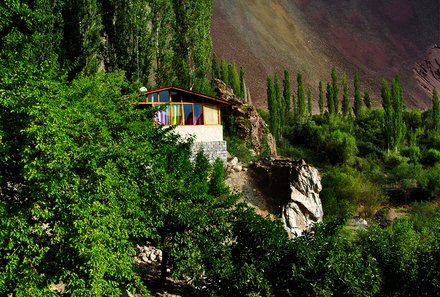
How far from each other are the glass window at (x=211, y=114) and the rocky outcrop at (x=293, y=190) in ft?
13.2

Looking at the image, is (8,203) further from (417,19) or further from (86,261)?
(417,19)

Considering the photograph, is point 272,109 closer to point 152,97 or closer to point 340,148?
point 340,148

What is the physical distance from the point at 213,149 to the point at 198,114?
2140 millimetres

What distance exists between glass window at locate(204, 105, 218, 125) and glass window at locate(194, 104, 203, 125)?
11.9 inches

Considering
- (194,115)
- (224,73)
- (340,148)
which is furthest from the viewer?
(224,73)

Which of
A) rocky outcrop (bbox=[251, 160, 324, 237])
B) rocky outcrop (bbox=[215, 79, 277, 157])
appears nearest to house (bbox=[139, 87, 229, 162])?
rocky outcrop (bbox=[251, 160, 324, 237])

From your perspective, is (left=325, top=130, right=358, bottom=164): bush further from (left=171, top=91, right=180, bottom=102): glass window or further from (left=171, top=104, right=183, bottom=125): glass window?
(left=171, top=91, right=180, bottom=102): glass window

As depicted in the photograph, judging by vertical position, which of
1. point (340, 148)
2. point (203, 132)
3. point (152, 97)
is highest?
point (152, 97)

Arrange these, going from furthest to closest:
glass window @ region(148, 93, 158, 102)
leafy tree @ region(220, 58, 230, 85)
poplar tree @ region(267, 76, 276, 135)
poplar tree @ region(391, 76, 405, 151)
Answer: leafy tree @ region(220, 58, 230, 85) < poplar tree @ region(267, 76, 276, 135) < poplar tree @ region(391, 76, 405, 151) < glass window @ region(148, 93, 158, 102)

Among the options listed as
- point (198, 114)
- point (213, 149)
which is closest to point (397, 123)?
point (213, 149)

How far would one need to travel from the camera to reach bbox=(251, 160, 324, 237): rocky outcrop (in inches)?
785

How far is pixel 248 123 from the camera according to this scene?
27.1 meters

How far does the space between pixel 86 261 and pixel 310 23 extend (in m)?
101

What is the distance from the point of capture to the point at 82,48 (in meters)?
19.7
